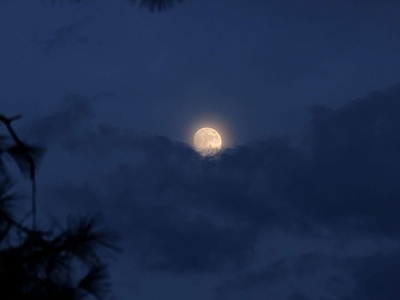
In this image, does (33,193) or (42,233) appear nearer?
(33,193)

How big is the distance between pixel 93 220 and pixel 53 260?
16.3 inches

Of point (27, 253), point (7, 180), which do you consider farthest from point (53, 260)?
point (7, 180)

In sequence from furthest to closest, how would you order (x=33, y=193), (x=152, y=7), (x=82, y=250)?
(x=152, y=7), (x=82, y=250), (x=33, y=193)

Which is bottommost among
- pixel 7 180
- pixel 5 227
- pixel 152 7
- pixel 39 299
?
pixel 39 299

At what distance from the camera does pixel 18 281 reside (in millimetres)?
3516

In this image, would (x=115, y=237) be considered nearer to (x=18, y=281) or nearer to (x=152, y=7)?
(x=18, y=281)

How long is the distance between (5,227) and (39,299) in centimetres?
63

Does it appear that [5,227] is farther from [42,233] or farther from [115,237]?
[115,237]

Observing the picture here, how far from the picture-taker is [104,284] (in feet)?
12.6

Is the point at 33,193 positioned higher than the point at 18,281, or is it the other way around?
the point at 33,193

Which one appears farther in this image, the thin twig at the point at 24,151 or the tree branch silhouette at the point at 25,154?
the tree branch silhouette at the point at 25,154

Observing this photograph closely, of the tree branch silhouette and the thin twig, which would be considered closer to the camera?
the thin twig

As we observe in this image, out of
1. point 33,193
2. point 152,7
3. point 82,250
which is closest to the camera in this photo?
point 33,193

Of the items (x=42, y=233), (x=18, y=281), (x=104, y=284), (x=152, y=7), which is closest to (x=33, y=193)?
(x=42, y=233)
